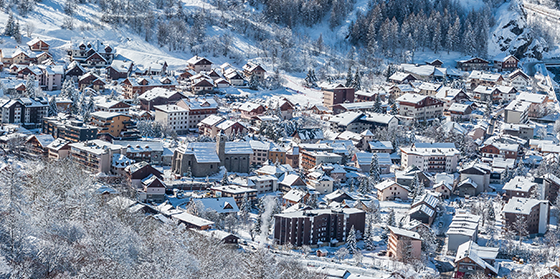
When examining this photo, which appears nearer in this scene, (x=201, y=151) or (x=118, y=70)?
(x=201, y=151)

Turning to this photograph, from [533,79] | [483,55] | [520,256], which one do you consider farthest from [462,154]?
[483,55]

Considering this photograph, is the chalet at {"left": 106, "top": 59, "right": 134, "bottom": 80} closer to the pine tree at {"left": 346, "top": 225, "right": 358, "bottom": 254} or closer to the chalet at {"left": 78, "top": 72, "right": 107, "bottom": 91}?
the chalet at {"left": 78, "top": 72, "right": 107, "bottom": 91}

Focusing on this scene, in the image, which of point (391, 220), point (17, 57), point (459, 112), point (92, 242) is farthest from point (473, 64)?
point (92, 242)

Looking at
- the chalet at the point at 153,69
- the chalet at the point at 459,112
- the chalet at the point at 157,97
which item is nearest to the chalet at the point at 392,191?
the chalet at the point at 459,112

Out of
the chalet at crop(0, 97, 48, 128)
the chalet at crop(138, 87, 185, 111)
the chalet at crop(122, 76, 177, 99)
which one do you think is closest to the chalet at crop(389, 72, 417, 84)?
the chalet at crop(122, 76, 177, 99)

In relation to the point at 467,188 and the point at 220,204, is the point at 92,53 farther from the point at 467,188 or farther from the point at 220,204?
the point at 467,188

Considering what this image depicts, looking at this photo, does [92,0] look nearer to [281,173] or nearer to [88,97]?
[88,97]
